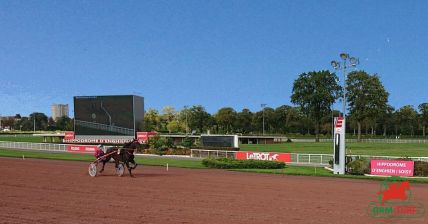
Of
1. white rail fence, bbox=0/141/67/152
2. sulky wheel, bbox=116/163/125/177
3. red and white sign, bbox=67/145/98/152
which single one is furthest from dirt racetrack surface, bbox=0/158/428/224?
white rail fence, bbox=0/141/67/152

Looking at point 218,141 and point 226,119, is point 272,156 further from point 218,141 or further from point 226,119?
point 226,119

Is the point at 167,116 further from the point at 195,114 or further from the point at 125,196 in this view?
the point at 125,196

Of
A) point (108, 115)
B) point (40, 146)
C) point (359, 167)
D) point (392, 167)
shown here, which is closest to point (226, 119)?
point (108, 115)

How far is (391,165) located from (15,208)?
22.5 meters

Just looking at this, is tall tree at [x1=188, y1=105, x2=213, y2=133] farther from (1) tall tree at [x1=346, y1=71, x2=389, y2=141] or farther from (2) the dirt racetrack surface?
(2) the dirt racetrack surface

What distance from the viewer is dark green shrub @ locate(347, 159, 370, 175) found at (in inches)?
1171

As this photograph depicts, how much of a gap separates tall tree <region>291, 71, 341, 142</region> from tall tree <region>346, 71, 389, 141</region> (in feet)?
13.7

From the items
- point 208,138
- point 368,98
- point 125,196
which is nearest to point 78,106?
point 208,138

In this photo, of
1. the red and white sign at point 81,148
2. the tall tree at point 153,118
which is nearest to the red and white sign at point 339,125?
the red and white sign at point 81,148

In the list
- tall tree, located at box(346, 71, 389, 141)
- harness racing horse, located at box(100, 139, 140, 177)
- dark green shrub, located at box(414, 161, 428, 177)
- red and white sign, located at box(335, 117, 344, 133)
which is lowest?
dark green shrub, located at box(414, 161, 428, 177)

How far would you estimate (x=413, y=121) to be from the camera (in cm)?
15338

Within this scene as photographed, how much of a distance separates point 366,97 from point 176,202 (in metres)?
93.0

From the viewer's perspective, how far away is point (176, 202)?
14.8 metres

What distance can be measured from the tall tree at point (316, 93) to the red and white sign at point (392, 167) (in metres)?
75.8
